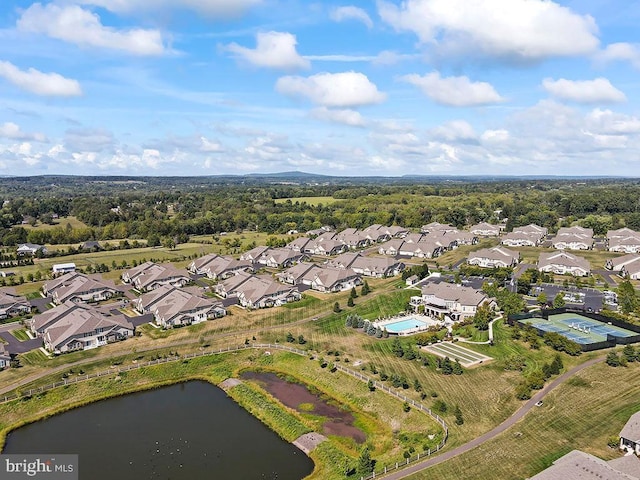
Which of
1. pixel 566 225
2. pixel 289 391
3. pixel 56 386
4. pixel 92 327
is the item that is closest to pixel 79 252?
pixel 92 327

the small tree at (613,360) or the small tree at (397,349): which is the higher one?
the small tree at (613,360)

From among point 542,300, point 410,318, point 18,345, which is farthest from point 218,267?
point 542,300

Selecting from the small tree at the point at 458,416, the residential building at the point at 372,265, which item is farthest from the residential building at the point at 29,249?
the small tree at the point at 458,416

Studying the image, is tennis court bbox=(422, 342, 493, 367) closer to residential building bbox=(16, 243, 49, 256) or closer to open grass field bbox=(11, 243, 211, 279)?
open grass field bbox=(11, 243, 211, 279)

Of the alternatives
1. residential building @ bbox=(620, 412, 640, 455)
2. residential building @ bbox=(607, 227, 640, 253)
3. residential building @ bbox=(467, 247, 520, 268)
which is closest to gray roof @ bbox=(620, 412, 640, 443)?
residential building @ bbox=(620, 412, 640, 455)

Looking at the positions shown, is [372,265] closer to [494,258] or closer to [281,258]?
[281,258]

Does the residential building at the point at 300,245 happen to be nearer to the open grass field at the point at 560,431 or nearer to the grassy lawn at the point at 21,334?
the grassy lawn at the point at 21,334
